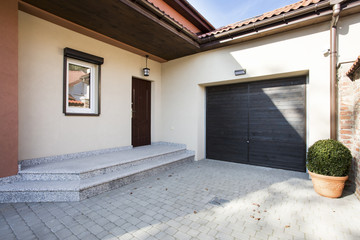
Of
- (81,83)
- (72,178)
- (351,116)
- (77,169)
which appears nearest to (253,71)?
(351,116)

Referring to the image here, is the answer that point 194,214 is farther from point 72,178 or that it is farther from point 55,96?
point 55,96

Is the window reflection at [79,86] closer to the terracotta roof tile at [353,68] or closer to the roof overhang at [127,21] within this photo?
the roof overhang at [127,21]

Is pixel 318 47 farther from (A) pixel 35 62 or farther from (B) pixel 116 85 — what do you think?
(A) pixel 35 62

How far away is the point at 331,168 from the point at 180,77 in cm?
499

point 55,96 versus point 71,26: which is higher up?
point 71,26

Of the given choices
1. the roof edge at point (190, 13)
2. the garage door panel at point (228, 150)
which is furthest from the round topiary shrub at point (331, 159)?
the roof edge at point (190, 13)

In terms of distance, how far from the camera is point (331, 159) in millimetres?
3262

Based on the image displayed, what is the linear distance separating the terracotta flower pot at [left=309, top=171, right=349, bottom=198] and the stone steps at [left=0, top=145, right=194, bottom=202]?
3539 millimetres

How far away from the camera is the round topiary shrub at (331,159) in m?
3.23

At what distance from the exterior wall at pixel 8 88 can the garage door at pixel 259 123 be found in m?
5.13

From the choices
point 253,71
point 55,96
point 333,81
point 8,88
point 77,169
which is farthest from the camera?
point 253,71

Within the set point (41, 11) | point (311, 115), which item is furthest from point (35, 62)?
point (311, 115)

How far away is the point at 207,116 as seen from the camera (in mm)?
6422

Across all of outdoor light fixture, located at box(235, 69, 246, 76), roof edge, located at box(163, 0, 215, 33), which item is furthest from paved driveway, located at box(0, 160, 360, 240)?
roof edge, located at box(163, 0, 215, 33)
